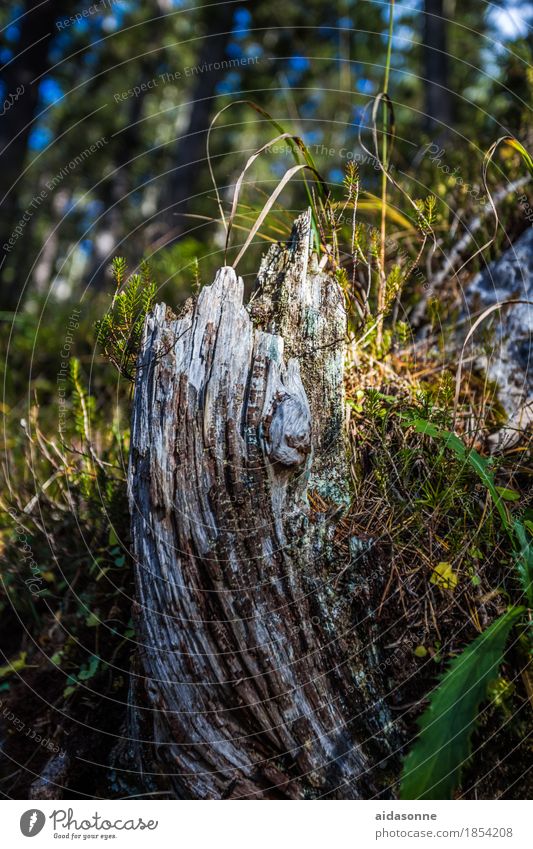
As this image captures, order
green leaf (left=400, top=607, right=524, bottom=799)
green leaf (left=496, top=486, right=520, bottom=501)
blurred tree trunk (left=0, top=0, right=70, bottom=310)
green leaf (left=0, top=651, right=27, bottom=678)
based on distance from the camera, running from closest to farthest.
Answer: green leaf (left=400, top=607, right=524, bottom=799) < green leaf (left=496, top=486, right=520, bottom=501) < green leaf (left=0, top=651, right=27, bottom=678) < blurred tree trunk (left=0, top=0, right=70, bottom=310)

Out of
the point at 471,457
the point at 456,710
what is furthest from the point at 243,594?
the point at 471,457

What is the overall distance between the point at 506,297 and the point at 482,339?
54cm

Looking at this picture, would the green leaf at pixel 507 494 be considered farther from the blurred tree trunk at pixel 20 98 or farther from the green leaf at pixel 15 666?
the blurred tree trunk at pixel 20 98

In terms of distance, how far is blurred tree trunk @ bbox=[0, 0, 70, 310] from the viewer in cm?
693

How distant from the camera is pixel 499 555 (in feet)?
6.43

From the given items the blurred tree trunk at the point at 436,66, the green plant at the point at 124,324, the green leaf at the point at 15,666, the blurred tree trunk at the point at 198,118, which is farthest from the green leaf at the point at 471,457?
the blurred tree trunk at the point at 198,118

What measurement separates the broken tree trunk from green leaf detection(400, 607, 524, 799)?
187mm

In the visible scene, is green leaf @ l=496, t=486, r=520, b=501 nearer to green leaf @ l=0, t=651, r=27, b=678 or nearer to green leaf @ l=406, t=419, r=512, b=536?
green leaf @ l=406, t=419, r=512, b=536

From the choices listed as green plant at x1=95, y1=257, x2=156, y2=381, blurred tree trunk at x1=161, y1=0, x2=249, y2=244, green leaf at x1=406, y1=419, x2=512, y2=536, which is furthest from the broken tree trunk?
blurred tree trunk at x1=161, y1=0, x2=249, y2=244

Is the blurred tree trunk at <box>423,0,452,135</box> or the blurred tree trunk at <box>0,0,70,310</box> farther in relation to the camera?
the blurred tree trunk at <box>0,0,70,310</box>
